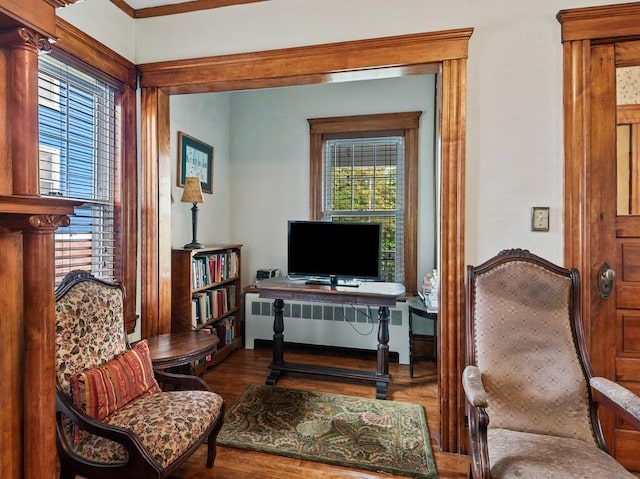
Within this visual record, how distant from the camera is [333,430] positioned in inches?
87.7

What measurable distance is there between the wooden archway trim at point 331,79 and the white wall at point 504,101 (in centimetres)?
8

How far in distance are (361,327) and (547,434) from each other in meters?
2.18

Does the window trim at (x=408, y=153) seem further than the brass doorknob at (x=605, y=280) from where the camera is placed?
Yes

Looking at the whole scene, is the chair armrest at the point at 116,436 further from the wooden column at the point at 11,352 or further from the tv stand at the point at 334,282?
the tv stand at the point at 334,282

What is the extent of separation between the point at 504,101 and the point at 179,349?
241 cm

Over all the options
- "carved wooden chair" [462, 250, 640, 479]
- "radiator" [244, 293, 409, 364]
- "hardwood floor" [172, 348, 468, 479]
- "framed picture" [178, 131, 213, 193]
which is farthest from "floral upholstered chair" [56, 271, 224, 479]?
"radiator" [244, 293, 409, 364]

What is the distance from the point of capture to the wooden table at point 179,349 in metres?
1.99

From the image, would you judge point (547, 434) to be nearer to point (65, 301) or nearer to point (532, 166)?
point (532, 166)

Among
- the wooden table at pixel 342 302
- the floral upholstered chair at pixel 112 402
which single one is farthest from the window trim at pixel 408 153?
the floral upholstered chair at pixel 112 402

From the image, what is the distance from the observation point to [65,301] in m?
1.64

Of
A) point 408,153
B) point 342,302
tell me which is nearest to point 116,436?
point 342,302

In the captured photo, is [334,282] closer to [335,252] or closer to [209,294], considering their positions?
[335,252]

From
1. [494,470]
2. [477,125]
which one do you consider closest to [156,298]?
[494,470]

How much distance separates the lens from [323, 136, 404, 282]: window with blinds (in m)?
3.72
